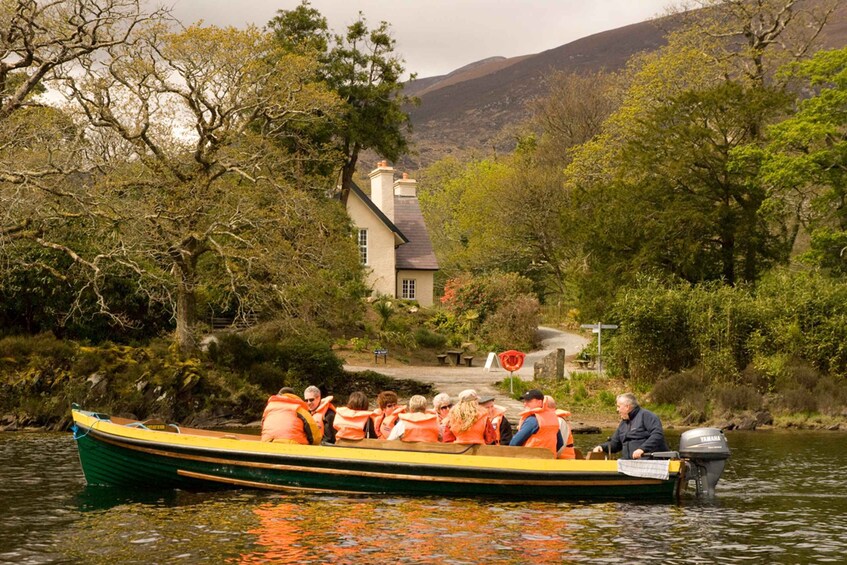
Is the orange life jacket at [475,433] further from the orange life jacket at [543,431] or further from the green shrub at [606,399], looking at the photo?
the green shrub at [606,399]

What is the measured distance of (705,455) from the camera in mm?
17031

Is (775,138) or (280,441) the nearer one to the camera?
(280,441)

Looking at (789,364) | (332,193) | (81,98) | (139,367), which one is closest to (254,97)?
(81,98)

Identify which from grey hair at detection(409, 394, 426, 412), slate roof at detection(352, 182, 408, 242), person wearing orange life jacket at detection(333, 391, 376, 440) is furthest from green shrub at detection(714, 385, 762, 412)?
slate roof at detection(352, 182, 408, 242)

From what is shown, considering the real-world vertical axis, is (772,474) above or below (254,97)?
below

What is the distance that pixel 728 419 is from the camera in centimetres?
2956

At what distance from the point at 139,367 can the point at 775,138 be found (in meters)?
21.8

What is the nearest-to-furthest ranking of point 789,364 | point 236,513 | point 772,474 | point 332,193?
1. point 236,513
2. point 772,474
3. point 789,364
4. point 332,193

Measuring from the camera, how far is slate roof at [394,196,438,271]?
5906 cm

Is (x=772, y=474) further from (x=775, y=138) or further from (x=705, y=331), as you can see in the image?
(x=775, y=138)

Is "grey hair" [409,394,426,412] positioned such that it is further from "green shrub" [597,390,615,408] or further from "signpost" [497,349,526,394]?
"green shrub" [597,390,615,408]

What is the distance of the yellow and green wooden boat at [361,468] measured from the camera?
55.0 feet

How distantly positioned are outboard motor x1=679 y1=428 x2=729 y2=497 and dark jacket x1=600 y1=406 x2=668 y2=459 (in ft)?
1.27

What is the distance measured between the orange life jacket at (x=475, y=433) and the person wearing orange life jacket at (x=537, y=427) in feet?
1.70
